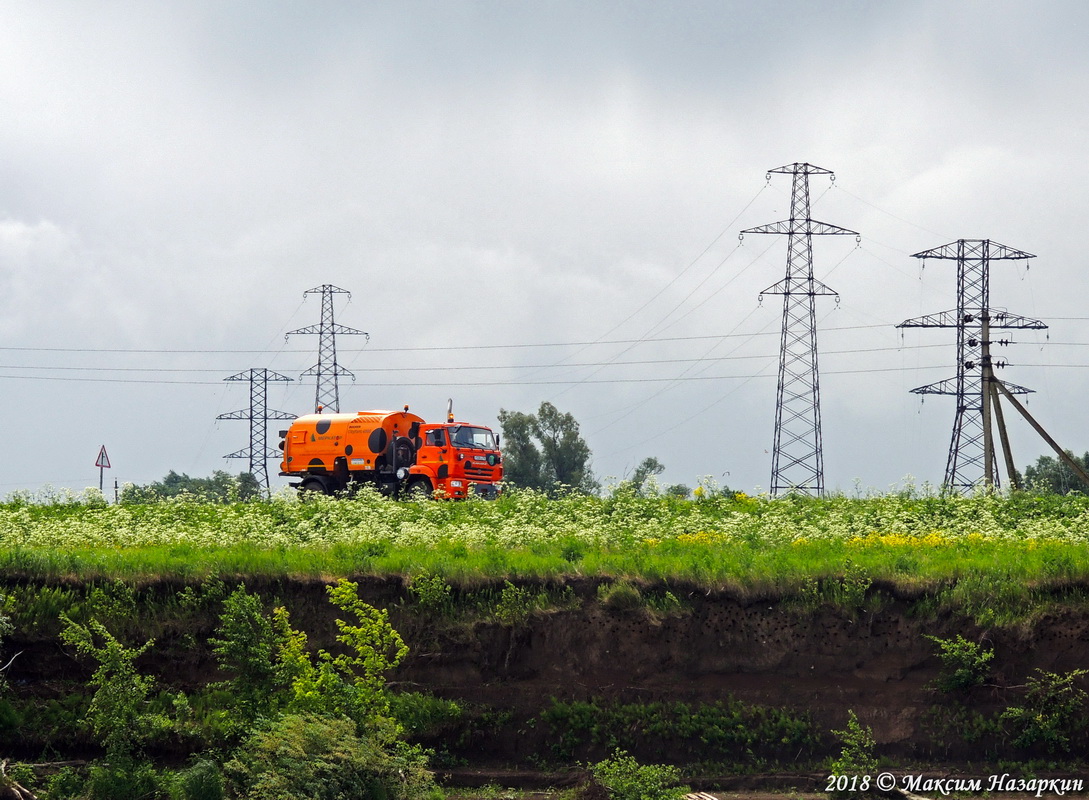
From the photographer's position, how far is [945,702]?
16.6 metres

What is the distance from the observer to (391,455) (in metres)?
A: 38.9

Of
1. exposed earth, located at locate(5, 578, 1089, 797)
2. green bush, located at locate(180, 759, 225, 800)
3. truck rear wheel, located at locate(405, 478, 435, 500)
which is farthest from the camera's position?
truck rear wheel, located at locate(405, 478, 435, 500)

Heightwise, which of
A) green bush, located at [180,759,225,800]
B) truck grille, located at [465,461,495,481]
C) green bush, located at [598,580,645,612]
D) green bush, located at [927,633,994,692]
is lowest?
green bush, located at [180,759,225,800]

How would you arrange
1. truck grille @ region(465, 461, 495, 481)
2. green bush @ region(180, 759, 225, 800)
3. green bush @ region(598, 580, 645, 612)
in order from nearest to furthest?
1. green bush @ region(180, 759, 225, 800)
2. green bush @ region(598, 580, 645, 612)
3. truck grille @ region(465, 461, 495, 481)

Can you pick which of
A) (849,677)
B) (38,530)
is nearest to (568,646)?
(849,677)

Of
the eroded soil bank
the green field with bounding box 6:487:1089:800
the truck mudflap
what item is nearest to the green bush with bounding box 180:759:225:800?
the green field with bounding box 6:487:1089:800

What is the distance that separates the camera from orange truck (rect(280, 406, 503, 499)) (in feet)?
121

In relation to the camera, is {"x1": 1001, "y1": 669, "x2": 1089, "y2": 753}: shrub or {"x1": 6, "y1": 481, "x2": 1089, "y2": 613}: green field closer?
{"x1": 1001, "y1": 669, "x2": 1089, "y2": 753}: shrub

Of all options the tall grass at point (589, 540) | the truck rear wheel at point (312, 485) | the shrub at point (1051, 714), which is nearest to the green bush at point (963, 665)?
the shrub at point (1051, 714)

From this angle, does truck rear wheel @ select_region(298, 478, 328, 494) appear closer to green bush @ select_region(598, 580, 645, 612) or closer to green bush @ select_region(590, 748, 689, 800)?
green bush @ select_region(598, 580, 645, 612)

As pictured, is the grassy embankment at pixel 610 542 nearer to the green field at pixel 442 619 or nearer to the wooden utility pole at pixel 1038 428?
the green field at pixel 442 619

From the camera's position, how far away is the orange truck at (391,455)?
121 feet

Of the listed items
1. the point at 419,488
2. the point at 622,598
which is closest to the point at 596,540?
the point at 622,598

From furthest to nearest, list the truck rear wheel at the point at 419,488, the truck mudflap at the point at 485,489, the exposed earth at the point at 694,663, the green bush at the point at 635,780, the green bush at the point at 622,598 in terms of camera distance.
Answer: the truck mudflap at the point at 485,489, the truck rear wheel at the point at 419,488, the green bush at the point at 622,598, the exposed earth at the point at 694,663, the green bush at the point at 635,780
